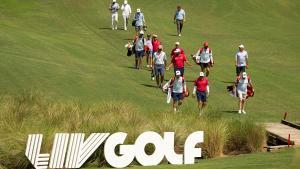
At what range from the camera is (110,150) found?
20.0 metres

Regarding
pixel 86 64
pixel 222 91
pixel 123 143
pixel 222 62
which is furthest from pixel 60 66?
pixel 123 143

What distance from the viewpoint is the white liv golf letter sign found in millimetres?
19422

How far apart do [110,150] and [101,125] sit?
1634 mm

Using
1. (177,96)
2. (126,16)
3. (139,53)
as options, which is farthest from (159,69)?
(126,16)

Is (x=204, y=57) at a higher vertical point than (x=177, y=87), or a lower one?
higher

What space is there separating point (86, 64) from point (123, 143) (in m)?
14.9

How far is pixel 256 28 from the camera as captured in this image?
53.5 metres

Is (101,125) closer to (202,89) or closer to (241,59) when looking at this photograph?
(202,89)

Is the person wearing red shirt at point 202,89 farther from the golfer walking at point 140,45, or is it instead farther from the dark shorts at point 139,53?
the dark shorts at point 139,53

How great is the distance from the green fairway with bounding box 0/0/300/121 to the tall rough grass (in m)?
2.98

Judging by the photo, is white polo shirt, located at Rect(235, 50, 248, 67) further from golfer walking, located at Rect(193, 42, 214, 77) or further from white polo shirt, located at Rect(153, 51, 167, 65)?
white polo shirt, located at Rect(153, 51, 167, 65)

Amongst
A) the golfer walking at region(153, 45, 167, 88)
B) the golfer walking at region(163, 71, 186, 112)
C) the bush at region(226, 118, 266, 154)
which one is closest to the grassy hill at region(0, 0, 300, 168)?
the golfer walking at region(163, 71, 186, 112)

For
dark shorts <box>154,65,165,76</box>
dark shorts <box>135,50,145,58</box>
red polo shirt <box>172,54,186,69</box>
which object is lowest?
dark shorts <box>154,65,165,76</box>

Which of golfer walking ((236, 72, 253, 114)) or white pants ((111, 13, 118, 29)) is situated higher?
white pants ((111, 13, 118, 29))
